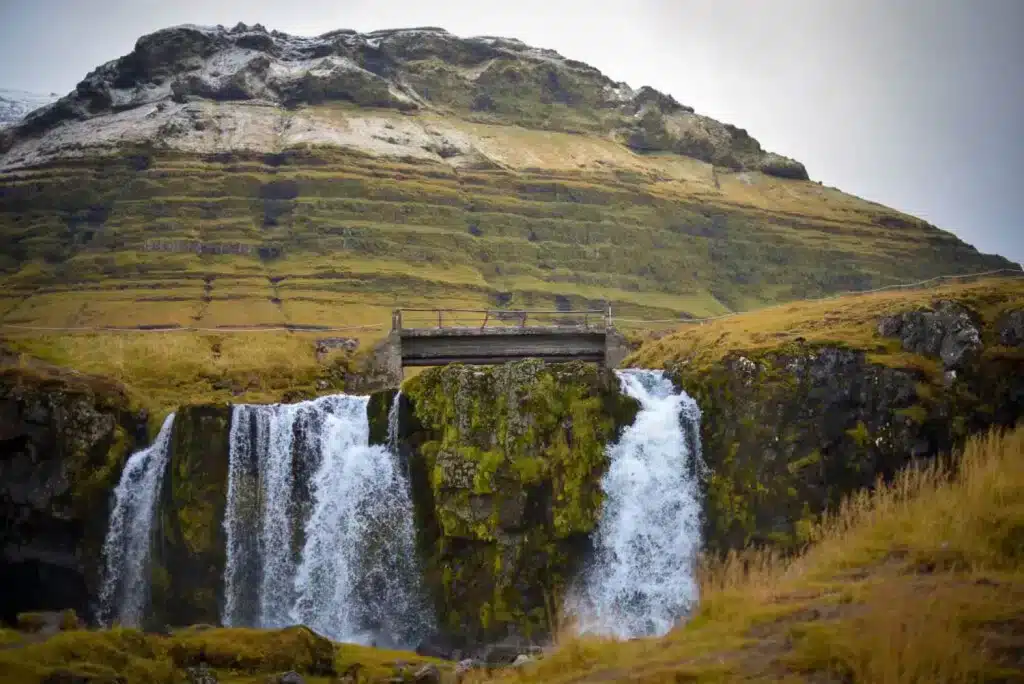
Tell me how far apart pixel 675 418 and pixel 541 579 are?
26.2 ft

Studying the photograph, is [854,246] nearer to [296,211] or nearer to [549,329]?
[296,211]

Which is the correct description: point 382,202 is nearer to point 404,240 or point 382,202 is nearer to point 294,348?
point 404,240

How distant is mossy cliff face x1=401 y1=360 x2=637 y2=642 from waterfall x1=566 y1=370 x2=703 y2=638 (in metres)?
0.67

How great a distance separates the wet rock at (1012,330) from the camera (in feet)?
104

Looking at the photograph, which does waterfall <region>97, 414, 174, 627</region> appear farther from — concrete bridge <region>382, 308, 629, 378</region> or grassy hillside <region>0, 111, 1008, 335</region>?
grassy hillside <region>0, 111, 1008, 335</region>

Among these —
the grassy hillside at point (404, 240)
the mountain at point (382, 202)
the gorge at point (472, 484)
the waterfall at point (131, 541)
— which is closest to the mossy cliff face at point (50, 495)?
the gorge at point (472, 484)

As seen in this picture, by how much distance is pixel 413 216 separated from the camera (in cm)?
12762

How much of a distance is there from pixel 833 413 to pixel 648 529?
819 centimetres

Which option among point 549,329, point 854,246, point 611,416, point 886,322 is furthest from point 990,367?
point 854,246

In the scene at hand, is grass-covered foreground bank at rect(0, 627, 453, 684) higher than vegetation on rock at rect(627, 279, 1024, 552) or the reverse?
the reverse

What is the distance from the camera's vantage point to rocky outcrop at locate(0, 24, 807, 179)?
14575cm

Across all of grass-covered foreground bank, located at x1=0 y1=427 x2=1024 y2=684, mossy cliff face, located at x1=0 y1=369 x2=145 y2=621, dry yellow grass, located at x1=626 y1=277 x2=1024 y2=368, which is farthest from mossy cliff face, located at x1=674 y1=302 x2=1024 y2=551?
mossy cliff face, located at x1=0 y1=369 x2=145 y2=621

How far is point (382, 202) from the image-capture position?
12712cm

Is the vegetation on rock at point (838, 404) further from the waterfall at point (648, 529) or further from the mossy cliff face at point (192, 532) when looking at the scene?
the mossy cliff face at point (192, 532)
